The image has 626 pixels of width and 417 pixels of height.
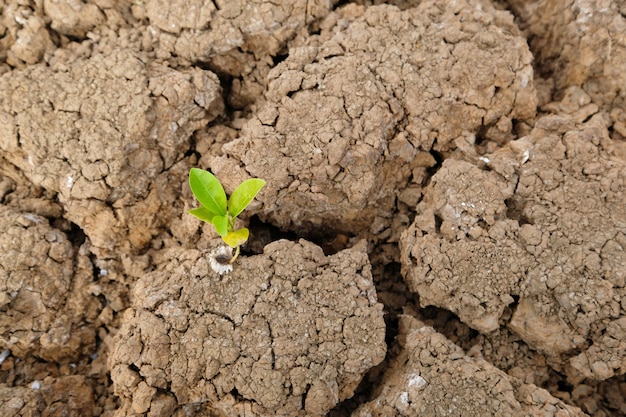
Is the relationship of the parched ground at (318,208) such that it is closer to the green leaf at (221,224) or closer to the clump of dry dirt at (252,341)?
the clump of dry dirt at (252,341)

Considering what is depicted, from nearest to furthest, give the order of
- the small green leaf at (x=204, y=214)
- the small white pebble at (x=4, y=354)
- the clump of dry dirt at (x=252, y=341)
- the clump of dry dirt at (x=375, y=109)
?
1. the clump of dry dirt at (x=252, y=341)
2. the small green leaf at (x=204, y=214)
3. the clump of dry dirt at (x=375, y=109)
4. the small white pebble at (x=4, y=354)

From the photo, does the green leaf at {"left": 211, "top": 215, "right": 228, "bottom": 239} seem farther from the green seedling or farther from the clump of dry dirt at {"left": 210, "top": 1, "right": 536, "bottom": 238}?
the clump of dry dirt at {"left": 210, "top": 1, "right": 536, "bottom": 238}

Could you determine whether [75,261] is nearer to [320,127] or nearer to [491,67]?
[320,127]

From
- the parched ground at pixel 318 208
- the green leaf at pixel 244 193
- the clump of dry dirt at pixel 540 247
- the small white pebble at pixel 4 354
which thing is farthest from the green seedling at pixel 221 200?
the small white pebble at pixel 4 354

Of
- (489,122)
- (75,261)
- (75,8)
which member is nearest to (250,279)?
(75,261)

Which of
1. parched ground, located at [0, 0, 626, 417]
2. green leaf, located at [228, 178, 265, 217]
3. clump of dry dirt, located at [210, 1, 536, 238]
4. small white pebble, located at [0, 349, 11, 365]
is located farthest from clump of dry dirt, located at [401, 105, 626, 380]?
small white pebble, located at [0, 349, 11, 365]

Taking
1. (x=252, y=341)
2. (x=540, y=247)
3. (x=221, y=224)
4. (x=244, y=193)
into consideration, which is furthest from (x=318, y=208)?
(x=540, y=247)
